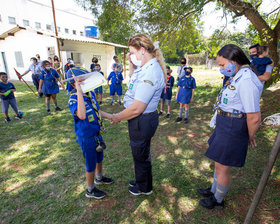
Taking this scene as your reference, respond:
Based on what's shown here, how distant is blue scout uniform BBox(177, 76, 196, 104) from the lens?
5.27 meters

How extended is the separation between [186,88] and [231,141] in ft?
11.6

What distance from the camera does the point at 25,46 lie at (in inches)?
549

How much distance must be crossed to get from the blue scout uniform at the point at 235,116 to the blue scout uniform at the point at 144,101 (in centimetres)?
78

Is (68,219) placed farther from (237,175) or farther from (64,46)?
(64,46)

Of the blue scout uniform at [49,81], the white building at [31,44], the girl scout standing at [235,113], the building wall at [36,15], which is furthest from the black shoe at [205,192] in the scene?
the building wall at [36,15]

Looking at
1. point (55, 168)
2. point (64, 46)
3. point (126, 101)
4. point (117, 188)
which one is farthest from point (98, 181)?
point (64, 46)

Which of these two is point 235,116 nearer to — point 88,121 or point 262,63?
point 88,121

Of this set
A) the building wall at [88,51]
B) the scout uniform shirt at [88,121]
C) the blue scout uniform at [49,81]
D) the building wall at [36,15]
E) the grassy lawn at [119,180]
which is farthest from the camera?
the building wall at [36,15]

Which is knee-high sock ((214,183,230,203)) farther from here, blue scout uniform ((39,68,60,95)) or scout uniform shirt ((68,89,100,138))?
blue scout uniform ((39,68,60,95))

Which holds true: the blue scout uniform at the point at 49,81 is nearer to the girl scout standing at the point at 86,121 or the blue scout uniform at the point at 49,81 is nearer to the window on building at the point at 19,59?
the girl scout standing at the point at 86,121

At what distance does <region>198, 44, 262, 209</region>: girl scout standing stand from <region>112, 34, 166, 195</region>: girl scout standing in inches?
29.6

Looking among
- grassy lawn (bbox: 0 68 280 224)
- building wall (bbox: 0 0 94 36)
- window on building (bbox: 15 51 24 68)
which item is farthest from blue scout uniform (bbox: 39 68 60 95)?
building wall (bbox: 0 0 94 36)

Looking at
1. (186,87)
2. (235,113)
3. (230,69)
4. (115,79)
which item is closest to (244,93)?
(235,113)

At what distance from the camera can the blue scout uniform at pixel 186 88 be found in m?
5.27
